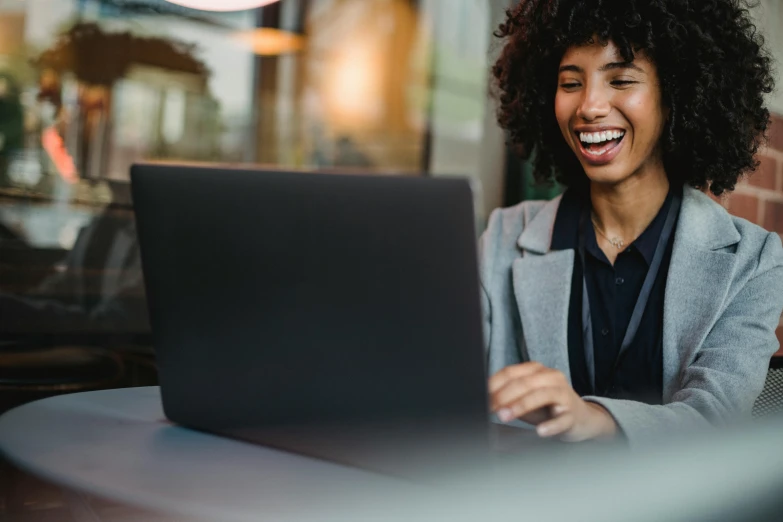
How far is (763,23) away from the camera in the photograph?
2.10 metres

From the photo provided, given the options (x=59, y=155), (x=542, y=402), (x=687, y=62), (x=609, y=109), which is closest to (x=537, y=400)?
(x=542, y=402)

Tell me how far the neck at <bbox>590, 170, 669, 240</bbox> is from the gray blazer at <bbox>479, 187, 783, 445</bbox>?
0.07 m

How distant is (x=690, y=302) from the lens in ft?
4.53

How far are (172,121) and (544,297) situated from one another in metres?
5.29

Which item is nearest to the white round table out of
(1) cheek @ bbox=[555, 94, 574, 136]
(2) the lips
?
(2) the lips

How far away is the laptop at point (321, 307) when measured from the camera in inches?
26.9

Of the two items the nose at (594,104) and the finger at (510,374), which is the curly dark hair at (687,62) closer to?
the nose at (594,104)

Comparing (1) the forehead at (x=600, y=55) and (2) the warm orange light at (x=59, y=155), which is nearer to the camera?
(1) the forehead at (x=600, y=55)

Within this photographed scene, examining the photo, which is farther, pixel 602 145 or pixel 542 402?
pixel 602 145

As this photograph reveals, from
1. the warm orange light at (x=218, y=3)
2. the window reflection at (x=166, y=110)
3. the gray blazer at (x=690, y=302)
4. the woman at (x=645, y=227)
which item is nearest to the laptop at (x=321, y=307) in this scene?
the window reflection at (x=166, y=110)

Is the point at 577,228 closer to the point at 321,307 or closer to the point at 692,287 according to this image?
the point at 692,287

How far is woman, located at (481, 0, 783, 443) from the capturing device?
1373mm

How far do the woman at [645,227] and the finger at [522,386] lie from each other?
47cm

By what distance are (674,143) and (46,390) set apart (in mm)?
1872
